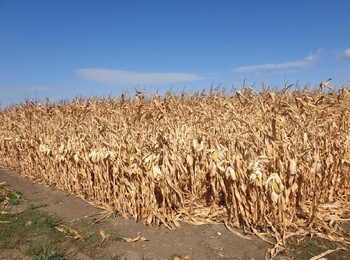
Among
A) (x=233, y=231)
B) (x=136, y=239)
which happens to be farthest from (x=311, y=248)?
(x=136, y=239)

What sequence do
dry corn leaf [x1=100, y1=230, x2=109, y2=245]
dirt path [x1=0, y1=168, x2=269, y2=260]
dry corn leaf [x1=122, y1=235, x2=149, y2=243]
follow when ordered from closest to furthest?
1. dirt path [x1=0, y1=168, x2=269, y2=260]
2. dry corn leaf [x1=122, y1=235, x2=149, y2=243]
3. dry corn leaf [x1=100, y1=230, x2=109, y2=245]

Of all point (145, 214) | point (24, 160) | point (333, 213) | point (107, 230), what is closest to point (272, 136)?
point (333, 213)

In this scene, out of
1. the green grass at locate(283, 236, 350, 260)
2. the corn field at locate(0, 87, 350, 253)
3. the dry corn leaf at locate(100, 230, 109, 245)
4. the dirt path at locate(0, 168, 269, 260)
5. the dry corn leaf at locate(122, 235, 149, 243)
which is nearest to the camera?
the green grass at locate(283, 236, 350, 260)

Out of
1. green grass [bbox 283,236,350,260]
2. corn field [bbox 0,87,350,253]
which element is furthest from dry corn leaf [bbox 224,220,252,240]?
green grass [bbox 283,236,350,260]

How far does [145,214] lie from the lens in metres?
4.86

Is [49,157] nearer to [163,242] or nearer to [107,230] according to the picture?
[107,230]

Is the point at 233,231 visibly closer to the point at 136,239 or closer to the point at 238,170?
the point at 238,170

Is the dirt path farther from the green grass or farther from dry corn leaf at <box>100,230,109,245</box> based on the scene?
the green grass

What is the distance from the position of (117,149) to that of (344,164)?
3635 mm

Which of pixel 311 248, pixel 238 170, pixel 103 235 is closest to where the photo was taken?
pixel 311 248

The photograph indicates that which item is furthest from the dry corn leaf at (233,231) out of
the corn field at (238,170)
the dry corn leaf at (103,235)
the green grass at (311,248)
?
the dry corn leaf at (103,235)

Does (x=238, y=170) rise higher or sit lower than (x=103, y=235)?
higher

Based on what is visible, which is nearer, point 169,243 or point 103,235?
point 169,243

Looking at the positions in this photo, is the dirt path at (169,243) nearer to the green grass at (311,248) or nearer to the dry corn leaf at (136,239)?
the dry corn leaf at (136,239)
